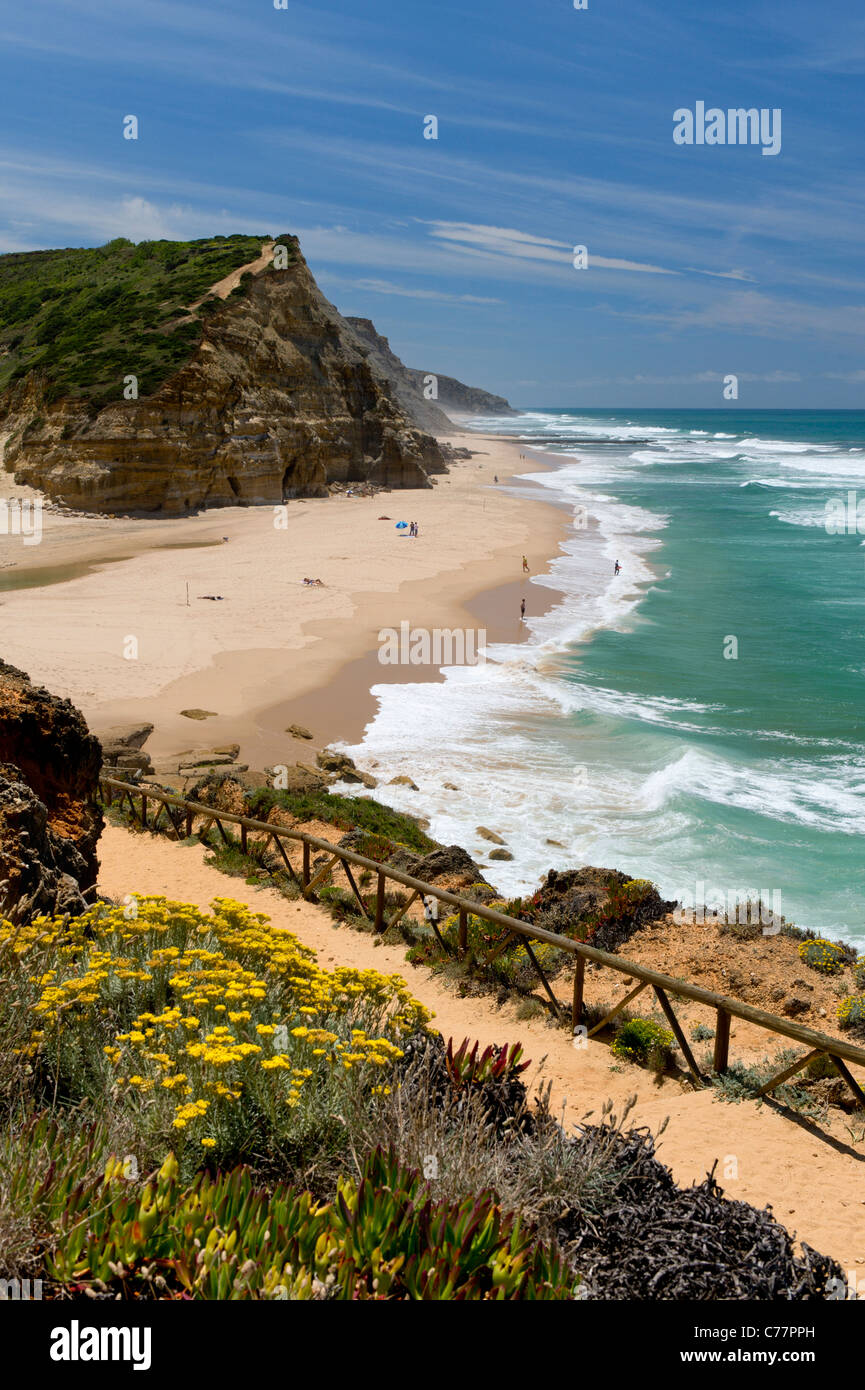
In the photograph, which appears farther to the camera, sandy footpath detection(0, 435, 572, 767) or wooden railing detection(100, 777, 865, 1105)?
sandy footpath detection(0, 435, 572, 767)

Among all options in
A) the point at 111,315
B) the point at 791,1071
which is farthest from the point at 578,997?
the point at 111,315

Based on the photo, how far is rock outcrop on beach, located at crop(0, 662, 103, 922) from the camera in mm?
6289

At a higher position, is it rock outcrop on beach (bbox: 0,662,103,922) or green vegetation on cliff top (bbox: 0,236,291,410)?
green vegetation on cliff top (bbox: 0,236,291,410)

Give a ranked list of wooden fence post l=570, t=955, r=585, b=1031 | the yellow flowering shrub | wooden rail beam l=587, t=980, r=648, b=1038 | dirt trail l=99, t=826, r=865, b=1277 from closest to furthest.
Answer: the yellow flowering shrub < dirt trail l=99, t=826, r=865, b=1277 < wooden rail beam l=587, t=980, r=648, b=1038 < wooden fence post l=570, t=955, r=585, b=1031

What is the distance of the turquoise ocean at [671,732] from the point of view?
1482 centimetres

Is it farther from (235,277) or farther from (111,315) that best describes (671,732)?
(111,315)

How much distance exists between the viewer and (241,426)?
50688 millimetres

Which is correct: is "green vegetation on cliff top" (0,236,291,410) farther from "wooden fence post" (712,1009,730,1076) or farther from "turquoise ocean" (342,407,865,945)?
"wooden fence post" (712,1009,730,1076)

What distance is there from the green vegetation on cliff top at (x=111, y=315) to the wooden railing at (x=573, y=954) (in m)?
40.1

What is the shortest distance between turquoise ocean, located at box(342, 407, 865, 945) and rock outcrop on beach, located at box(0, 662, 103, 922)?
281 inches

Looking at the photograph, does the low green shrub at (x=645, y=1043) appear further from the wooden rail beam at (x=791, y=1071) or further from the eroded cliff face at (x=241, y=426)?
the eroded cliff face at (x=241, y=426)

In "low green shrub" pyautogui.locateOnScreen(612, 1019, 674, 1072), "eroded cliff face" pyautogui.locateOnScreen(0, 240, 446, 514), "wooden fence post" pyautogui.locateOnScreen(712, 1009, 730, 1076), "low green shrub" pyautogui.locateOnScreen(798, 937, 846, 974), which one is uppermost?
"eroded cliff face" pyautogui.locateOnScreen(0, 240, 446, 514)

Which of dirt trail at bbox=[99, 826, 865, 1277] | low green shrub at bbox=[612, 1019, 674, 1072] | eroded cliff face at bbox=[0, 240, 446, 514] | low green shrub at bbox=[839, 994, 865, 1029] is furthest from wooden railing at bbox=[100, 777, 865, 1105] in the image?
eroded cliff face at bbox=[0, 240, 446, 514]
